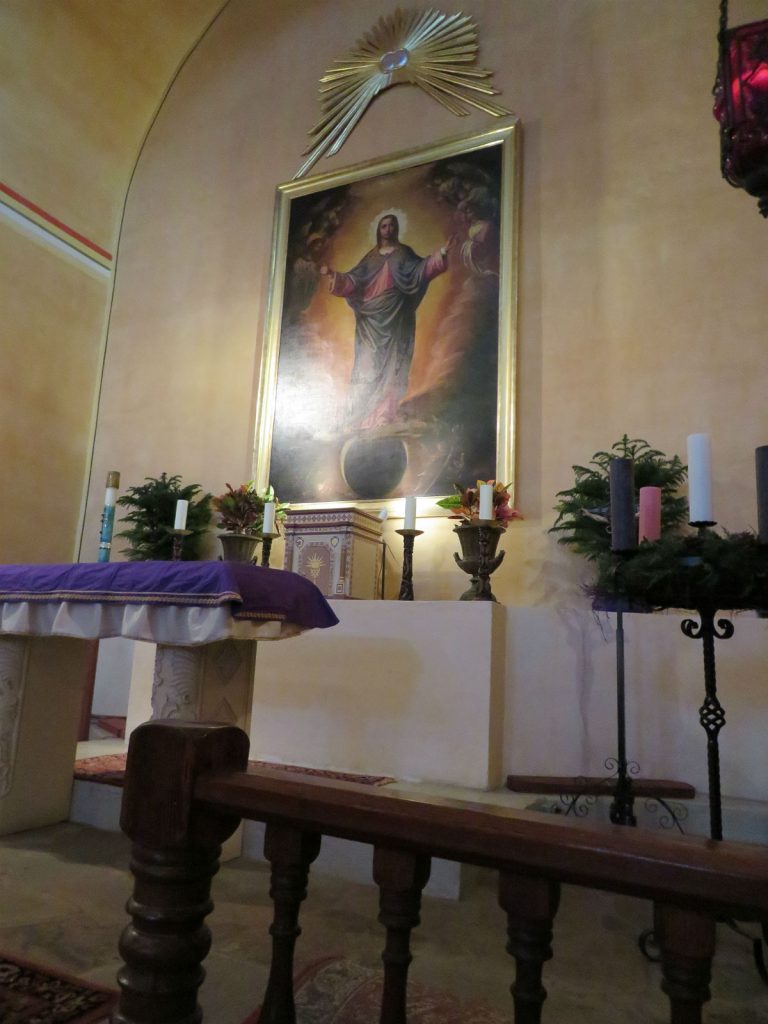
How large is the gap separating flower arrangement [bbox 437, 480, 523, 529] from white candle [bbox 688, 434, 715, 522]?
8.38ft

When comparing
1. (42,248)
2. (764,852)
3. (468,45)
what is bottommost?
(764,852)

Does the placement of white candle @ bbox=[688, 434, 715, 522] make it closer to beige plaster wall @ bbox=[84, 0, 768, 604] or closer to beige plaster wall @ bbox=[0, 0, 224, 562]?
beige plaster wall @ bbox=[84, 0, 768, 604]

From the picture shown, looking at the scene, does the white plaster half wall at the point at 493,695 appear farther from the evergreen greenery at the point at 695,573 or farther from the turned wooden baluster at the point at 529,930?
the turned wooden baluster at the point at 529,930

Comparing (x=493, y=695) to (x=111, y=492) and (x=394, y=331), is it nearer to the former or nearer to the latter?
(x=111, y=492)

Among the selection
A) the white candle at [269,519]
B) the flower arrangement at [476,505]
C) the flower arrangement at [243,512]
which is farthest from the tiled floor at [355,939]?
the flower arrangement at [243,512]

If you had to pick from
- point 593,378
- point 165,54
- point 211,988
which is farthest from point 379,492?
point 165,54

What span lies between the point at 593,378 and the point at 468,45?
3319 mm

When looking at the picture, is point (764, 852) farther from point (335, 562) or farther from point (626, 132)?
point (626, 132)

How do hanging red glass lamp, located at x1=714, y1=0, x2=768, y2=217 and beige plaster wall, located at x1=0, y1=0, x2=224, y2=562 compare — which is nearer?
hanging red glass lamp, located at x1=714, y1=0, x2=768, y2=217

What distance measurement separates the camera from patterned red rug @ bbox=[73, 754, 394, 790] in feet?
11.6

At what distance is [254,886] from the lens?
2834 millimetres

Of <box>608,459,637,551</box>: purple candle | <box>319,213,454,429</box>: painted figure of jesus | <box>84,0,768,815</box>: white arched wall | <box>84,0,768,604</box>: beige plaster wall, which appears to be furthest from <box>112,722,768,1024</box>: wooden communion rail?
<box>319,213,454,429</box>: painted figure of jesus

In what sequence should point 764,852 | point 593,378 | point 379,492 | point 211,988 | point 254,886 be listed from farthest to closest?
1. point 379,492
2. point 593,378
3. point 254,886
4. point 211,988
5. point 764,852

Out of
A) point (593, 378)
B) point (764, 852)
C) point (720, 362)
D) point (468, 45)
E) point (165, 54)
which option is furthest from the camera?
point (165, 54)
